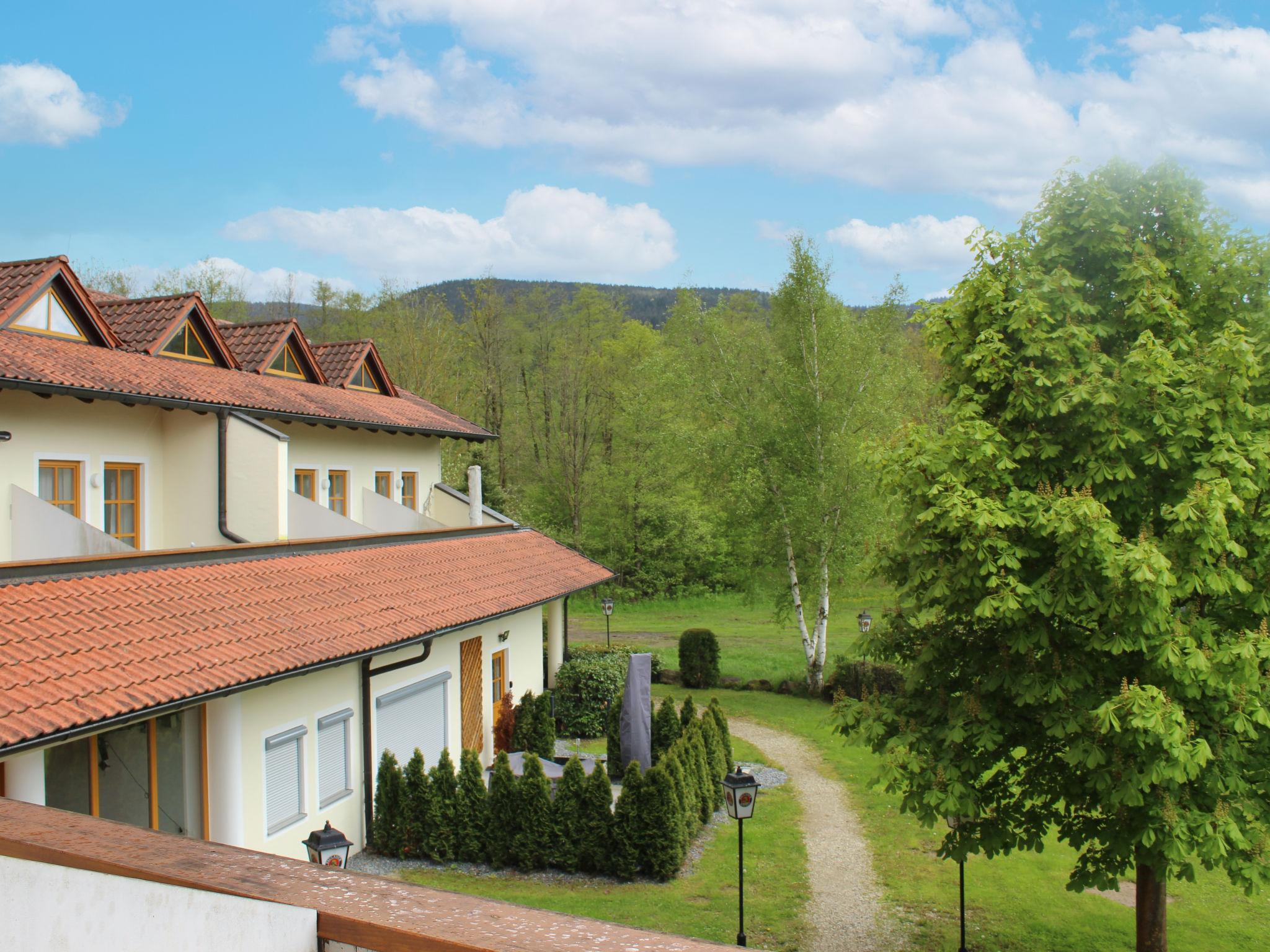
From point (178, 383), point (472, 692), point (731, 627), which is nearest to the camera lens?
point (178, 383)

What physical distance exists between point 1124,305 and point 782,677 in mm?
20233

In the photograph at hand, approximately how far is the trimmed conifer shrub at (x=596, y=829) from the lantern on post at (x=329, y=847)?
4552 mm

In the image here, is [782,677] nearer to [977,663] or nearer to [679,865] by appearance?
[679,865]

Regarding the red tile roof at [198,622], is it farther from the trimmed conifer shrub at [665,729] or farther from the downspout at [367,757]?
the trimmed conifer shrub at [665,729]

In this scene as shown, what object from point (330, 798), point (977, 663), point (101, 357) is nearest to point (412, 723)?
point (330, 798)

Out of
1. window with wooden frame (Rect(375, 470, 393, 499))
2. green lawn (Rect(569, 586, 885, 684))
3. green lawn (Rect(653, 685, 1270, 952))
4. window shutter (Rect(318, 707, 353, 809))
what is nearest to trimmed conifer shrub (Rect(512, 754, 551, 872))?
window shutter (Rect(318, 707, 353, 809))

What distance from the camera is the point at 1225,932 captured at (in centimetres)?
1142

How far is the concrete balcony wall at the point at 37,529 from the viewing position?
33.2 feet

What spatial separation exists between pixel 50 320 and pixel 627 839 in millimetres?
10793

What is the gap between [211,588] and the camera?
10422 mm

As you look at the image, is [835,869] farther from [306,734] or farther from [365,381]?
[365,381]

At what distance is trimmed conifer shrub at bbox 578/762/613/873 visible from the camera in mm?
12156

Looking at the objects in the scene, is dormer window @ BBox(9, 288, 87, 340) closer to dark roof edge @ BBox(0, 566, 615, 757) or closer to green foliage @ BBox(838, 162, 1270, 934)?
dark roof edge @ BBox(0, 566, 615, 757)

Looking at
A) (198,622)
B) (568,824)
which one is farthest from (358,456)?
(568,824)
